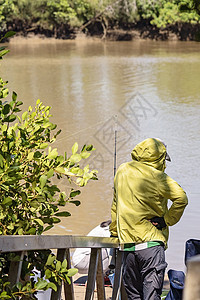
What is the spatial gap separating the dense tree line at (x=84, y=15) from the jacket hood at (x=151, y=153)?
3422cm

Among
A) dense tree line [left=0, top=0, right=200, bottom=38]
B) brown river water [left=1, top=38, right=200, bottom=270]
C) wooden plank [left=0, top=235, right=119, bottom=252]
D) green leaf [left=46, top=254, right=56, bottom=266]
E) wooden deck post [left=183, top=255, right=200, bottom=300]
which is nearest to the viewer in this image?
wooden deck post [left=183, top=255, right=200, bottom=300]

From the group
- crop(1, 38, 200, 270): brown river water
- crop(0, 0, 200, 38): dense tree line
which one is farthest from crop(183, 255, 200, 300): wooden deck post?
crop(0, 0, 200, 38): dense tree line

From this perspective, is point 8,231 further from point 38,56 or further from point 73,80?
point 38,56

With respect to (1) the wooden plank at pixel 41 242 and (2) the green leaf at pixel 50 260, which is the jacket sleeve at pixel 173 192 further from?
(2) the green leaf at pixel 50 260

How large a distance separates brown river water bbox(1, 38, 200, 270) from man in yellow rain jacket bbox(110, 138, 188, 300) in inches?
123

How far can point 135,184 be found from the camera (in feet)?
10.9

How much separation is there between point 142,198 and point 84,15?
121ft

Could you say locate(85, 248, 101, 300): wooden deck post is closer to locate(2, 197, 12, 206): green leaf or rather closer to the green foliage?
the green foliage

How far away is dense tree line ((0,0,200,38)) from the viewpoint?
37.5 metres

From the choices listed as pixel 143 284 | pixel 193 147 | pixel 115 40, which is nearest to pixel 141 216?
pixel 143 284

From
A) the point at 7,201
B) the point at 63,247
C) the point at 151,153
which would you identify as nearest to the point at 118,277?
the point at 151,153

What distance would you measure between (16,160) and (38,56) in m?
28.5

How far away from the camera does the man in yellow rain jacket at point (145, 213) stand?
131 inches

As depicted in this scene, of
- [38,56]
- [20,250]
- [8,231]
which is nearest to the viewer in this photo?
[20,250]
